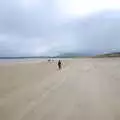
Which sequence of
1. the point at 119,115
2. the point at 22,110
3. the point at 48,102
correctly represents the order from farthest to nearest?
the point at 48,102 < the point at 22,110 < the point at 119,115

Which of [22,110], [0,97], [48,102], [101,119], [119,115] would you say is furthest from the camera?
[0,97]

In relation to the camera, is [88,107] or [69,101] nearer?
[88,107]

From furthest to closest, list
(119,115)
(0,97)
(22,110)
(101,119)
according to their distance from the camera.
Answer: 1. (0,97)
2. (22,110)
3. (119,115)
4. (101,119)

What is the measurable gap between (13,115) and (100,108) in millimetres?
3224

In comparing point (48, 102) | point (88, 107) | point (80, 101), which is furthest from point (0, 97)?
point (88, 107)

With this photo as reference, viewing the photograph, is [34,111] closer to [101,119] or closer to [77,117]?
[77,117]

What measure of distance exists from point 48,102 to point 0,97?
3.09 m

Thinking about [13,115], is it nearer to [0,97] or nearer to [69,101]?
[69,101]

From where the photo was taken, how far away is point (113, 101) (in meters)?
11.5

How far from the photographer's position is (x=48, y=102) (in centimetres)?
1105

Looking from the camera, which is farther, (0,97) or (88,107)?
(0,97)

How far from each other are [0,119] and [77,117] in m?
2.45

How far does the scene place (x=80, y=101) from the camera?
11.4m

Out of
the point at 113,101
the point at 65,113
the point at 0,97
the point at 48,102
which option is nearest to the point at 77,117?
the point at 65,113
